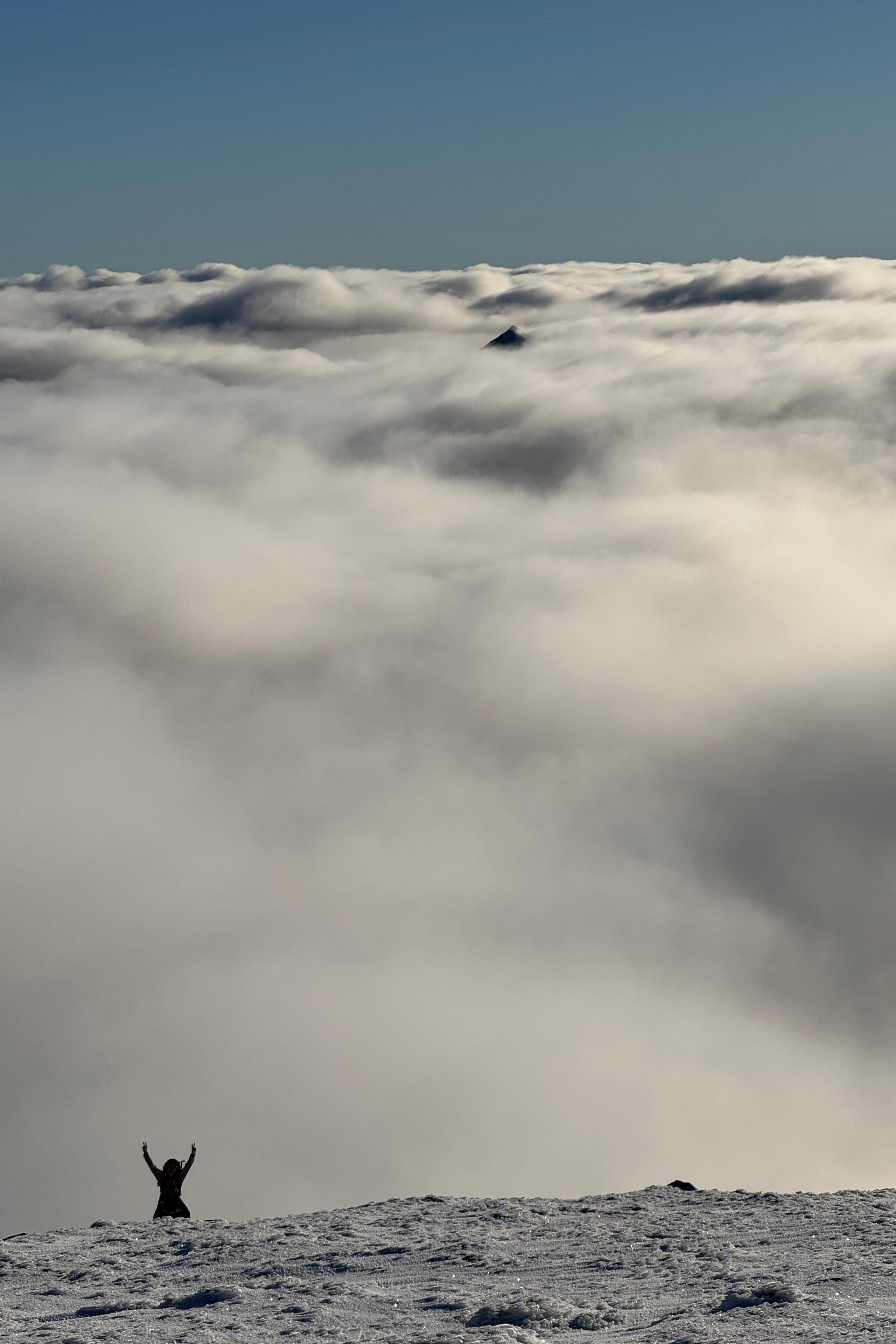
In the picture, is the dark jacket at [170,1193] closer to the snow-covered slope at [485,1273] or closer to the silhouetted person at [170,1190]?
the silhouetted person at [170,1190]

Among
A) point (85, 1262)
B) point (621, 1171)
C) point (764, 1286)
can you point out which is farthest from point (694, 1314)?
point (621, 1171)

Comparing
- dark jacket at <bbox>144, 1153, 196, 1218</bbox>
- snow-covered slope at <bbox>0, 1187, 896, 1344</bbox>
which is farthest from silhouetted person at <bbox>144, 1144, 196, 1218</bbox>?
snow-covered slope at <bbox>0, 1187, 896, 1344</bbox>

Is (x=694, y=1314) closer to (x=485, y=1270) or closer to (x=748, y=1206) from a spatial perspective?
(x=485, y=1270)

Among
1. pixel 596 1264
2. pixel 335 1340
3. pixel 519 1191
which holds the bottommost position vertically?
pixel 335 1340

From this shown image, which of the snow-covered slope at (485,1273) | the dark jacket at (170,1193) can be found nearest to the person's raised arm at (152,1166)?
the dark jacket at (170,1193)

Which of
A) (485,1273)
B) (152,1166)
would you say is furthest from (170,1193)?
(485,1273)

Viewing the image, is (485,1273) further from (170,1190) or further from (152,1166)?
(152,1166)

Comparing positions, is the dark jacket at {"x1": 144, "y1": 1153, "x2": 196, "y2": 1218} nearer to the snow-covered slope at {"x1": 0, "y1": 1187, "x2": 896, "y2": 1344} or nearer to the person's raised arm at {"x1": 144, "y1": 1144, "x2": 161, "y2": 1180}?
the person's raised arm at {"x1": 144, "y1": 1144, "x2": 161, "y2": 1180}

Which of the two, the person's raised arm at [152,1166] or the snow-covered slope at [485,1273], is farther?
the person's raised arm at [152,1166]
